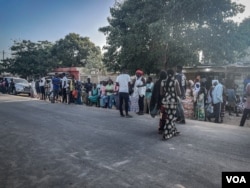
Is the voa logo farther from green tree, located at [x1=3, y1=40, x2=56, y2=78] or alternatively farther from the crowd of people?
green tree, located at [x1=3, y1=40, x2=56, y2=78]

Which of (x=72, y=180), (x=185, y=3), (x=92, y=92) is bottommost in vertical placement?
(x=72, y=180)

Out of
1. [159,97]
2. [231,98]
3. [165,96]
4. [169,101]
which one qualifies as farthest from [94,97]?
[169,101]

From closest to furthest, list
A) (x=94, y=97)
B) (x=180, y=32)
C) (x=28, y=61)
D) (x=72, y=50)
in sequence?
(x=94, y=97) < (x=180, y=32) < (x=28, y=61) < (x=72, y=50)

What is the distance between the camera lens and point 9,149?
595 centimetres

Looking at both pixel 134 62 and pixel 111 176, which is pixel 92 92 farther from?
pixel 111 176

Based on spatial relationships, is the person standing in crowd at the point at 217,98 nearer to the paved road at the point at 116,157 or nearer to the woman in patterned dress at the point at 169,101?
the paved road at the point at 116,157

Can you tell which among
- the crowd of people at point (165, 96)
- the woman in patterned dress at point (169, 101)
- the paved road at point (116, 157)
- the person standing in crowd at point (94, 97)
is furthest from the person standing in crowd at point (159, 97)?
the person standing in crowd at point (94, 97)

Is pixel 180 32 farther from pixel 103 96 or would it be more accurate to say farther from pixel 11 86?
pixel 11 86

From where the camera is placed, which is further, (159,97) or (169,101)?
(159,97)

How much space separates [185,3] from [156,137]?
Result: 553 inches

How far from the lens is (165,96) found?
695 cm

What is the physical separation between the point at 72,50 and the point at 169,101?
50.7m

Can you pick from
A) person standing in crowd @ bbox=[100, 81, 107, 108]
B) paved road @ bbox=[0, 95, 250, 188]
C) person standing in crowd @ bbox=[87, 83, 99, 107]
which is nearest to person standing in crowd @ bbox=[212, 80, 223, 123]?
paved road @ bbox=[0, 95, 250, 188]

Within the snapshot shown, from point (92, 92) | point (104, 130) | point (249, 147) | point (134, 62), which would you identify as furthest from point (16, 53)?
point (249, 147)
